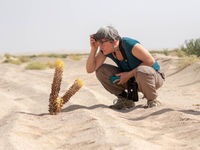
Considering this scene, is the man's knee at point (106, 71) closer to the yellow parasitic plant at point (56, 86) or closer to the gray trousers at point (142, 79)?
the gray trousers at point (142, 79)

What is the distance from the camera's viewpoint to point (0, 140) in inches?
93.5

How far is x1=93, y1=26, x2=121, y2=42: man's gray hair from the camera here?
343 cm

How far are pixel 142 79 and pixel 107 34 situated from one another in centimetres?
69

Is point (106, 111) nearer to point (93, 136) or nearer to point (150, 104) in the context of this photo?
point (150, 104)

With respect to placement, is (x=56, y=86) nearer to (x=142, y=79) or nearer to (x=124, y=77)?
(x=124, y=77)

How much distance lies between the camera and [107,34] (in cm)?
343

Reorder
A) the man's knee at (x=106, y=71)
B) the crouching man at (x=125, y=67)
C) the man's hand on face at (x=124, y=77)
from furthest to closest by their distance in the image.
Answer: the man's knee at (x=106, y=71)
the man's hand on face at (x=124, y=77)
the crouching man at (x=125, y=67)

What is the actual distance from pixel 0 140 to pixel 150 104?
81.3 inches

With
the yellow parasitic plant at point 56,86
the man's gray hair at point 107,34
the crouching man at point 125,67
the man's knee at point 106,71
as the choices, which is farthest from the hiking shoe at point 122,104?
the man's gray hair at point 107,34

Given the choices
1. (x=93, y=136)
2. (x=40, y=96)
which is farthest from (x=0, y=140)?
(x=40, y=96)

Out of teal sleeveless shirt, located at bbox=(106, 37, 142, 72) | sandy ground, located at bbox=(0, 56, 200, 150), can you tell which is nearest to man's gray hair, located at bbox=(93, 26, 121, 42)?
teal sleeveless shirt, located at bbox=(106, 37, 142, 72)

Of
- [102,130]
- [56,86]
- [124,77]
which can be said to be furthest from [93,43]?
[102,130]

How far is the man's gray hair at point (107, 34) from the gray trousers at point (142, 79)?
18.8 inches

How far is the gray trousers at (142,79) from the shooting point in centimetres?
360
